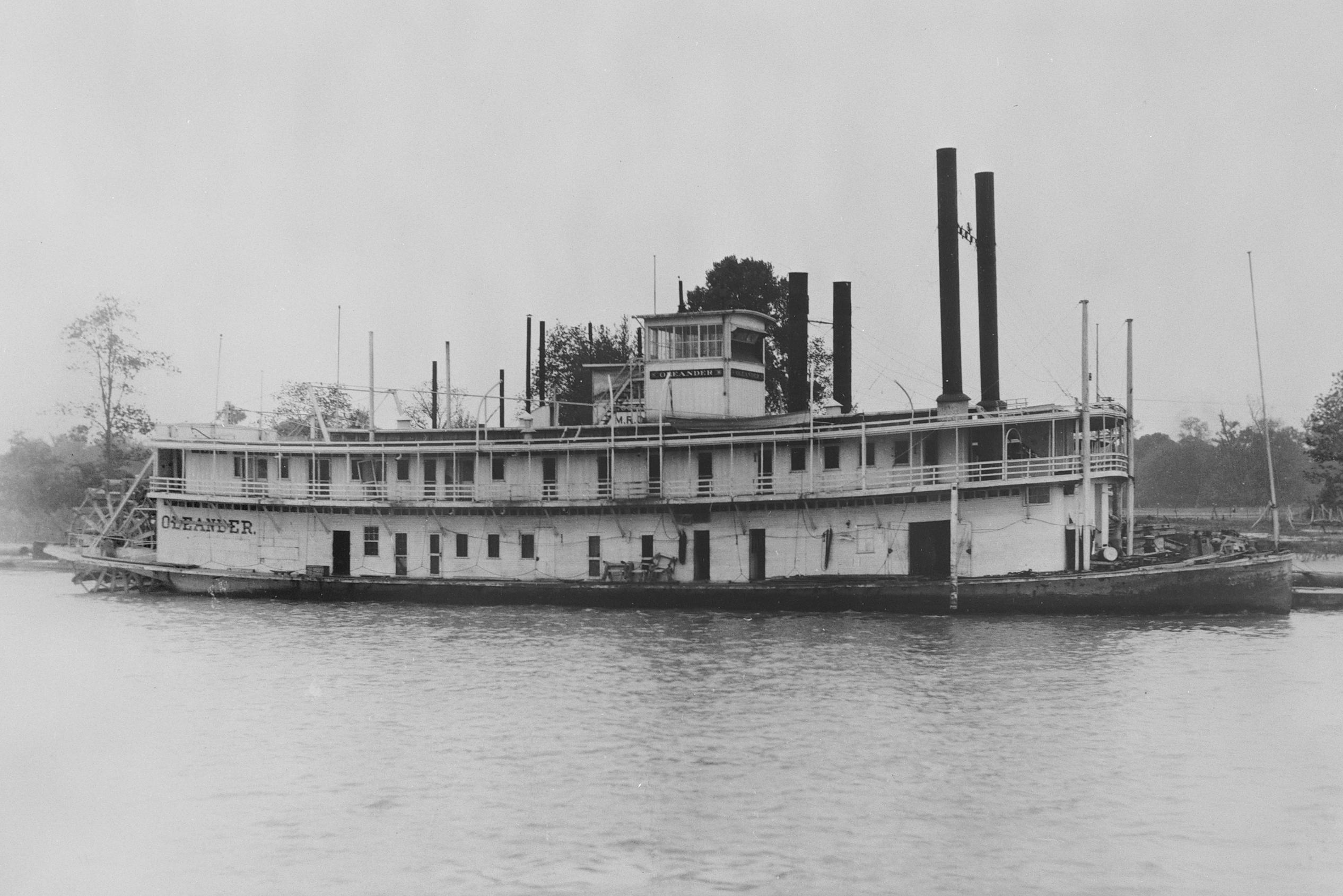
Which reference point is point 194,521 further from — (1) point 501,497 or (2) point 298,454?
(1) point 501,497

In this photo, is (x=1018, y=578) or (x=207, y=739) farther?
(x=1018, y=578)

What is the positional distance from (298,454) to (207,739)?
815 inches

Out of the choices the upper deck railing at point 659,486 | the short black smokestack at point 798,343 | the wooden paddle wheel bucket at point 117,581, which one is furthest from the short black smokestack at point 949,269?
the wooden paddle wheel bucket at point 117,581

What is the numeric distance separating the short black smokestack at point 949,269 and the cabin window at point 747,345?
6.17 m

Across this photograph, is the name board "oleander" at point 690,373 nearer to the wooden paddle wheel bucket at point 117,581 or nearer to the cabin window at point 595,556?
the cabin window at point 595,556

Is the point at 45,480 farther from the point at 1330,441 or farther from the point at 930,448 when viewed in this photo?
the point at 1330,441

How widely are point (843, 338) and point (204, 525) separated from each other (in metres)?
21.9

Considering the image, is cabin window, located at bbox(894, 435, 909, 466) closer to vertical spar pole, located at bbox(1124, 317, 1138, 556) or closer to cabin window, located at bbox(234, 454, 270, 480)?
vertical spar pole, located at bbox(1124, 317, 1138, 556)

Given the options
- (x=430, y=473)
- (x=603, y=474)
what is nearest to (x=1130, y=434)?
(x=603, y=474)

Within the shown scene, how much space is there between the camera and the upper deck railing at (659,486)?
30719mm

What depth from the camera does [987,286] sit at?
117ft

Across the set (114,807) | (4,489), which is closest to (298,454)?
(114,807)

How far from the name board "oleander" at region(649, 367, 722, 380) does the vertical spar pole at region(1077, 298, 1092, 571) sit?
11.0 metres

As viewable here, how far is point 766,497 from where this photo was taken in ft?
105
